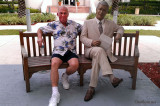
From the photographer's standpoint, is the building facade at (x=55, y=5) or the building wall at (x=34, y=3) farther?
the building wall at (x=34, y=3)

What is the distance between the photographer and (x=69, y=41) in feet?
11.6

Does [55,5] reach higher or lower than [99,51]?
higher

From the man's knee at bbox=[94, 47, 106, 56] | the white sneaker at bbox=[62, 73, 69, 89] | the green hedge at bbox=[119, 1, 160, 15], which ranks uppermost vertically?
the green hedge at bbox=[119, 1, 160, 15]

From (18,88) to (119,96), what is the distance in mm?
1984

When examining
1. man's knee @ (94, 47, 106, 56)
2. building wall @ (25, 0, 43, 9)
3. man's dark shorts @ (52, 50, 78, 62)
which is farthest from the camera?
building wall @ (25, 0, 43, 9)

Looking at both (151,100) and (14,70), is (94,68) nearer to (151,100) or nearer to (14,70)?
(151,100)

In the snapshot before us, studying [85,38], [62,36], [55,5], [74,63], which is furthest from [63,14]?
[55,5]

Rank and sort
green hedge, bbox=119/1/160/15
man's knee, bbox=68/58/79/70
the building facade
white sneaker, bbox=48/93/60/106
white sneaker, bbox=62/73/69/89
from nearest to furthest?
white sneaker, bbox=48/93/60/106, man's knee, bbox=68/58/79/70, white sneaker, bbox=62/73/69/89, the building facade, green hedge, bbox=119/1/160/15

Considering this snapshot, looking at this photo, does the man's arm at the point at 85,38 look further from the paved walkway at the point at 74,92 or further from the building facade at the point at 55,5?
the building facade at the point at 55,5

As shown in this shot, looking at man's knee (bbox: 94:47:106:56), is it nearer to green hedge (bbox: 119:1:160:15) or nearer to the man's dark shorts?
the man's dark shorts

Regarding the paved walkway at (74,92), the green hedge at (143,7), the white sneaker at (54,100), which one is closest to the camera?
the white sneaker at (54,100)

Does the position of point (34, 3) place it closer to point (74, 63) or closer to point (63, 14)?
point (63, 14)

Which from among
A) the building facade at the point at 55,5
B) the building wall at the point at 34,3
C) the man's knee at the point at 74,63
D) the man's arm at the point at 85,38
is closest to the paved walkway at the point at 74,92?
the man's knee at the point at 74,63

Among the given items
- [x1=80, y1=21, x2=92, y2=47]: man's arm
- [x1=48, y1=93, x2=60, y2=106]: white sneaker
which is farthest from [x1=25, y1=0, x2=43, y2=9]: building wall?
[x1=48, y1=93, x2=60, y2=106]: white sneaker
